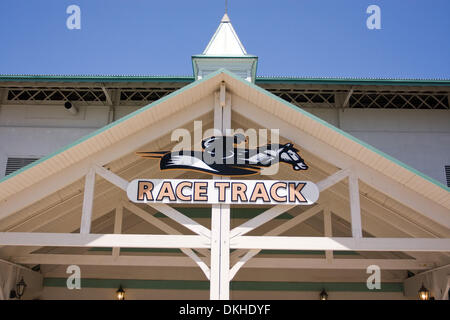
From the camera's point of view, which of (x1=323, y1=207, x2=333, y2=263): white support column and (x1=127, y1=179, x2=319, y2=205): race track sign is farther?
(x1=323, y1=207, x2=333, y2=263): white support column

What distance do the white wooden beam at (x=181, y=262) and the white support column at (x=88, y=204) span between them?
3.67 m

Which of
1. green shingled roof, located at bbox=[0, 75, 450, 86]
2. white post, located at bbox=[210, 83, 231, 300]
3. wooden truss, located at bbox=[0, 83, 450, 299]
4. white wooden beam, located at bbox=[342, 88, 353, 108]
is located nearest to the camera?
white post, located at bbox=[210, 83, 231, 300]

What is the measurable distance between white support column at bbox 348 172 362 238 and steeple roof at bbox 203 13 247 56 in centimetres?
943

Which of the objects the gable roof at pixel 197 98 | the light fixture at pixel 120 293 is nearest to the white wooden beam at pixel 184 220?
the gable roof at pixel 197 98

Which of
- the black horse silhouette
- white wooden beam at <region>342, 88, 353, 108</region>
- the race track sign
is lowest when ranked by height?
the race track sign

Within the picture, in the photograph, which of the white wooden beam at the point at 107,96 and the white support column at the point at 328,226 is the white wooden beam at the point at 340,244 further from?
the white wooden beam at the point at 107,96

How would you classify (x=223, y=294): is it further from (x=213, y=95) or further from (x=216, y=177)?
(x=213, y=95)

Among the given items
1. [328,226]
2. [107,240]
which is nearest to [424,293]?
[328,226]

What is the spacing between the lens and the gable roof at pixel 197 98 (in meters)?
9.01

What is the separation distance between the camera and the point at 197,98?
10.1 m

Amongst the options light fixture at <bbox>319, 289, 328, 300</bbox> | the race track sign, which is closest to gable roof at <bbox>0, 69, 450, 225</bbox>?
the race track sign

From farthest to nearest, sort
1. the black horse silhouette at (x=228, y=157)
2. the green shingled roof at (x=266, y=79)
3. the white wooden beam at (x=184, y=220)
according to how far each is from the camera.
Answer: the green shingled roof at (x=266, y=79) < the black horse silhouette at (x=228, y=157) < the white wooden beam at (x=184, y=220)

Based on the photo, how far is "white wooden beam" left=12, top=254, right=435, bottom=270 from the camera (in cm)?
1238

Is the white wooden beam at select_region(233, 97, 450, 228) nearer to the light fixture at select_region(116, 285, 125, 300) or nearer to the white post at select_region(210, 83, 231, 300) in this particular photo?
the white post at select_region(210, 83, 231, 300)
